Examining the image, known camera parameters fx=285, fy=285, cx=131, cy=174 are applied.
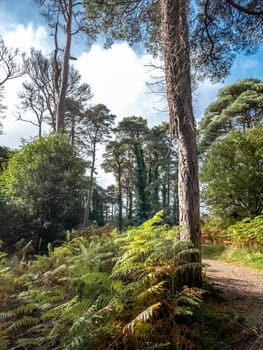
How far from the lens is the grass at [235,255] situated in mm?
5747

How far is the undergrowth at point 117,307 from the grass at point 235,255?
3060 mm

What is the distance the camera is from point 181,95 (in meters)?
3.56

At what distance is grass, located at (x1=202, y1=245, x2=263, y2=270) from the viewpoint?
5747 mm

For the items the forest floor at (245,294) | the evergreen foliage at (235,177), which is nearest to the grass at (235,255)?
the forest floor at (245,294)

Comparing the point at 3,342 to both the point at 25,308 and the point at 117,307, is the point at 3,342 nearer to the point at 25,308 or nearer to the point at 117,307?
the point at 25,308

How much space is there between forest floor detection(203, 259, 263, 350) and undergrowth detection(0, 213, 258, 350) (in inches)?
9.9

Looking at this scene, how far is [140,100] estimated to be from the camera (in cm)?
Result: 425

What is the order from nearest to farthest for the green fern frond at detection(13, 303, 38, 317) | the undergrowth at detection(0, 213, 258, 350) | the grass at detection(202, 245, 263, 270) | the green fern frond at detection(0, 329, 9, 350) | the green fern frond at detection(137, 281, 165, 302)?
the undergrowth at detection(0, 213, 258, 350), the green fern frond at detection(137, 281, 165, 302), the green fern frond at detection(0, 329, 9, 350), the green fern frond at detection(13, 303, 38, 317), the grass at detection(202, 245, 263, 270)

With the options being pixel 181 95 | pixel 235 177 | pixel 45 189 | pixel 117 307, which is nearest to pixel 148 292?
pixel 117 307

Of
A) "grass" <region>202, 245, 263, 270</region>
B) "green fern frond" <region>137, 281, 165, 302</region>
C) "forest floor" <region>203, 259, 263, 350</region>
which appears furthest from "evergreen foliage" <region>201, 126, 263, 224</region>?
"green fern frond" <region>137, 281, 165, 302</region>

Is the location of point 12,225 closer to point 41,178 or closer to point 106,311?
point 41,178

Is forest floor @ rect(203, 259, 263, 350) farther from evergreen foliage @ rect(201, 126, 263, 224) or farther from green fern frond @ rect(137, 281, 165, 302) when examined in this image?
evergreen foliage @ rect(201, 126, 263, 224)

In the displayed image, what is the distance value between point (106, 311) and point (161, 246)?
103 cm

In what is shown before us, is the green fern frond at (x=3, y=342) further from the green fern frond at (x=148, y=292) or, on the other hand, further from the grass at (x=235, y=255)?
the grass at (x=235, y=255)
